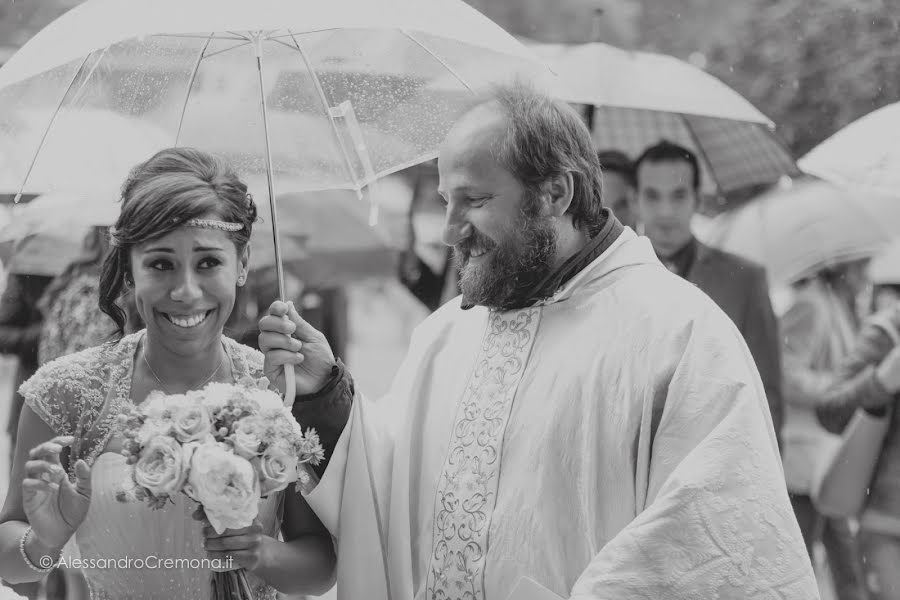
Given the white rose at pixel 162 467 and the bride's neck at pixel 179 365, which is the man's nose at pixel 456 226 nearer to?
the bride's neck at pixel 179 365

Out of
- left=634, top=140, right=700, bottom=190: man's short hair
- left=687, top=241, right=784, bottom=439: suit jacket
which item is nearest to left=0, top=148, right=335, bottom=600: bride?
left=687, top=241, right=784, bottom=439: suit jacket

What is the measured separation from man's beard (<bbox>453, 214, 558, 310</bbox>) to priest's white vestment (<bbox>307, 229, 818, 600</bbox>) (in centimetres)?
10

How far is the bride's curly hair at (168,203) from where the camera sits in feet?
13.0

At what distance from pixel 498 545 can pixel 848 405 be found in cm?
317

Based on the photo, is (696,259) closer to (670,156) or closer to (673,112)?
(670,156)

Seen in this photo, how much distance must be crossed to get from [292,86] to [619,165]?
125 inches

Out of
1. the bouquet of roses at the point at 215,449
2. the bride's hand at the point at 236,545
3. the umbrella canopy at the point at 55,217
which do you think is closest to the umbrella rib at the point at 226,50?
the bouquet of roses at the point at 215,449

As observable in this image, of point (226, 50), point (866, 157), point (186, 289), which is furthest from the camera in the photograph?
point (866, 157)

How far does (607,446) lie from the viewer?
12.4 feet

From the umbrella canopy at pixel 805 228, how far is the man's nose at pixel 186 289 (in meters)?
4.30

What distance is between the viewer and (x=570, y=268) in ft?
13.3

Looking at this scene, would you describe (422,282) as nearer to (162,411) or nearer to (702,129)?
(702,129)

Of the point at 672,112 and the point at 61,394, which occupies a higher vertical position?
the point at 672,112

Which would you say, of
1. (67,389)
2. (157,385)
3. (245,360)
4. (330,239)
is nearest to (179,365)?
(157,385)
